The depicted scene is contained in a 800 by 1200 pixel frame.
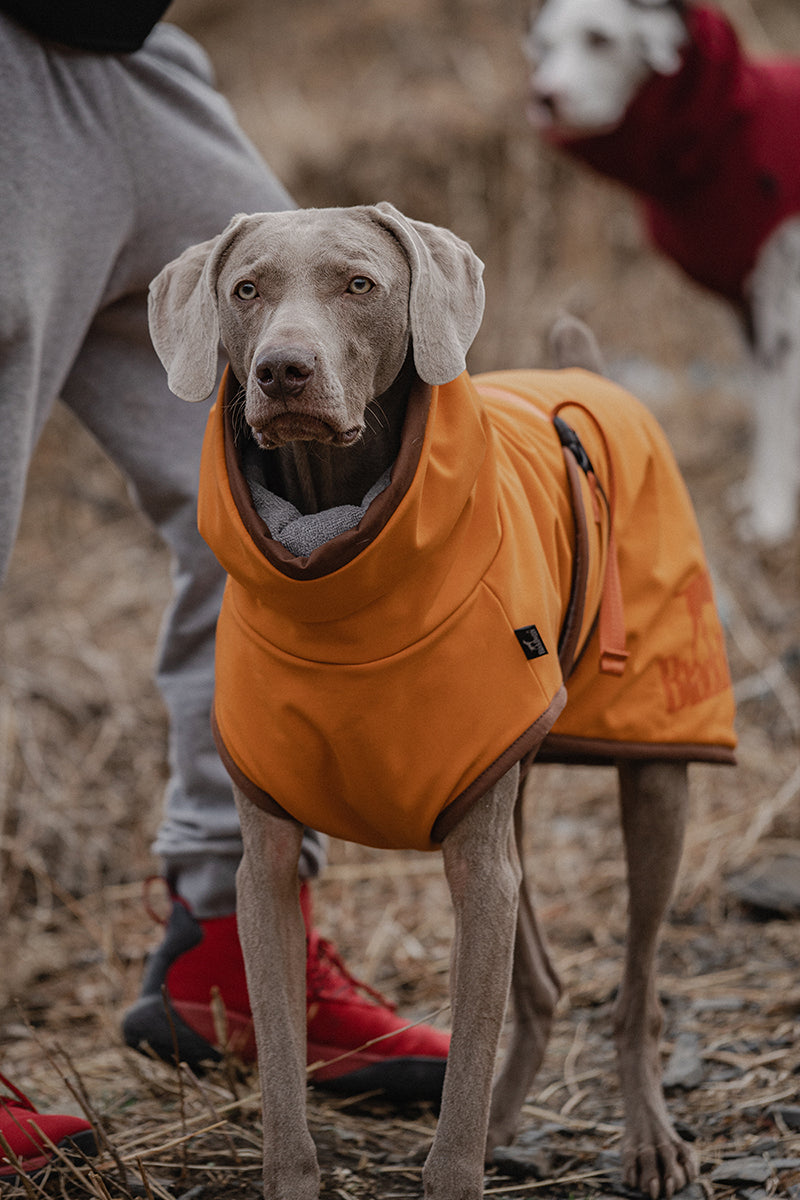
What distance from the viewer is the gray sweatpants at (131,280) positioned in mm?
2057

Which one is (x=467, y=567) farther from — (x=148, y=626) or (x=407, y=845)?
(x=148, y=626)

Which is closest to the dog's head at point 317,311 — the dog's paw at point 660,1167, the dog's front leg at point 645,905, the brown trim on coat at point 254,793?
the brown trim on coat at point 254,793

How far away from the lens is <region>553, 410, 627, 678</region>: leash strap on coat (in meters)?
1.98

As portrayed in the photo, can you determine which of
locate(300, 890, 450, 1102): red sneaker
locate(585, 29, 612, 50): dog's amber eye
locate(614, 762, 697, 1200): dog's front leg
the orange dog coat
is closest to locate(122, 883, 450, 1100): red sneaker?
locate(300, 890, 450, 1102): red sneaker

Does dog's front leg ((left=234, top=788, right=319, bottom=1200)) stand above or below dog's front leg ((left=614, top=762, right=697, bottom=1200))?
above

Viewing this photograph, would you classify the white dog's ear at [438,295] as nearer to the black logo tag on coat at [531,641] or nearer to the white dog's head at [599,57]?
the black logo tag on coat at [531,641]

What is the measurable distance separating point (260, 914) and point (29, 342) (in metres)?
0.96

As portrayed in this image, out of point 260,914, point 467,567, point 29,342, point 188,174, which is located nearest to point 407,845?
point 260,914

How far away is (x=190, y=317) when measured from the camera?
180cm

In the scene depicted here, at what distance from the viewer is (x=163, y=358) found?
1.82 metres

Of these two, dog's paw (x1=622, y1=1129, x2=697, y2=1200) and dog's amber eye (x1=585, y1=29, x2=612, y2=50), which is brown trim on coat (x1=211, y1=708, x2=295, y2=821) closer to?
dog's paw (x1=622, y1=1129, x2=697, y2=1200)

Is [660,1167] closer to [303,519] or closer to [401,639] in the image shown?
[401,639]

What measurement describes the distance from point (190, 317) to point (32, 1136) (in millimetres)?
1182

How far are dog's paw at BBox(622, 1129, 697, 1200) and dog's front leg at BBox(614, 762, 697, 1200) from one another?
0.05m
